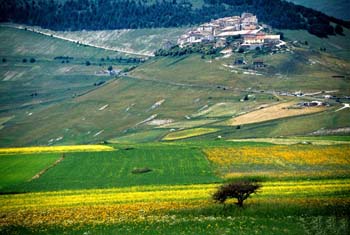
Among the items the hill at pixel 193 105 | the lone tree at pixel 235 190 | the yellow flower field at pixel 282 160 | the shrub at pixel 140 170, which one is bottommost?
the hill at pixel 193 105

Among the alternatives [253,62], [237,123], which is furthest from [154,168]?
[253,62]

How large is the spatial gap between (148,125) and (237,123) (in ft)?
88.9

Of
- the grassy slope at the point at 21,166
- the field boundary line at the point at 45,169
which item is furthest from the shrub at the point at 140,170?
the grassy slope at the point at 21,166

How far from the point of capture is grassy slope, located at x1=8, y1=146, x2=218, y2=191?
222ft

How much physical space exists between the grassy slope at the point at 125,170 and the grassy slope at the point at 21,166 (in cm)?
220

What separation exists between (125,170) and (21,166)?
54.2 feet

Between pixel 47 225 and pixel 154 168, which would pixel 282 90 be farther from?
pixel 47 225

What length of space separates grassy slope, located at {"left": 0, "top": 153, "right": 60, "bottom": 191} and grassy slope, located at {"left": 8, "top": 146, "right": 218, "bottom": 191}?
2.20m

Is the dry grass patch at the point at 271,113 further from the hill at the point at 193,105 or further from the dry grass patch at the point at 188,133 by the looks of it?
the dry grass patch at the point at 188,133

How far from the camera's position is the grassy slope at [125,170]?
222ft

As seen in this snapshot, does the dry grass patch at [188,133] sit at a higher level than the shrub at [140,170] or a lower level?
lower

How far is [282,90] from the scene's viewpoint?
159250 millimetres

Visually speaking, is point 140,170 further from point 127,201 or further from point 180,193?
point 127,201

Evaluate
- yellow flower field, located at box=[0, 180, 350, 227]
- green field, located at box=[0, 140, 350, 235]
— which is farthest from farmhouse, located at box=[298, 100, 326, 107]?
yellow flower field, located at box=[0, 180, 350, 227]
